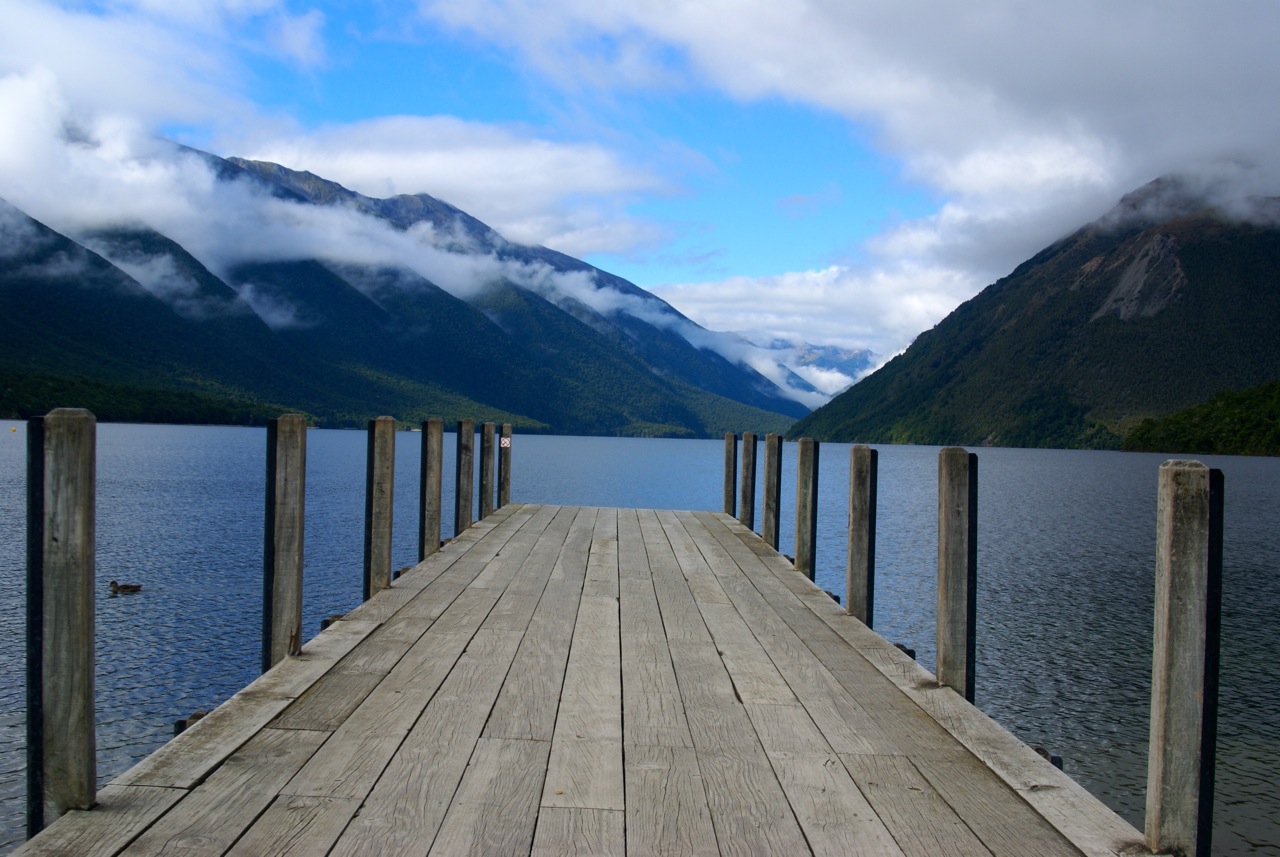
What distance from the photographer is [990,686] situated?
11.8m

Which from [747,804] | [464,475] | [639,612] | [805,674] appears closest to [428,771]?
[747,804]

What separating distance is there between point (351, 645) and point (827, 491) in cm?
4464

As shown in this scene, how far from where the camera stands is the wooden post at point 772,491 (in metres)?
9.94

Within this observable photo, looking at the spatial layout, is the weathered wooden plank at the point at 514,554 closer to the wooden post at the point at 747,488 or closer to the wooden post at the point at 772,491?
the wooden post at the point at 772,491

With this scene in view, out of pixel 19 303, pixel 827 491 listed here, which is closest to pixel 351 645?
pixel 827 491

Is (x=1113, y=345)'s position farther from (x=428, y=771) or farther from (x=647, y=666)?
(x=428, y=771)

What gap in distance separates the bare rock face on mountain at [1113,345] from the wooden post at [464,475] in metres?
145

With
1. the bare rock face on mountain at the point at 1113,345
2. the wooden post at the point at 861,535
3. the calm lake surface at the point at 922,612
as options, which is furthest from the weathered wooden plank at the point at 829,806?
the bare rock face on mountain at the point at 1113,345

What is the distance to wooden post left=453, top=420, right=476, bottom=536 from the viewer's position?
9.96 meters

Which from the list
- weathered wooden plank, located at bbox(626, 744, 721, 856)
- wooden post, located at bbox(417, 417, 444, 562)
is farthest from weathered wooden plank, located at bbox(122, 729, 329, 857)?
wooden post, located at bbox(417, 417, 444, 562)

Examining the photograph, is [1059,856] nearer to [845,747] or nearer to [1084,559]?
[845,747]

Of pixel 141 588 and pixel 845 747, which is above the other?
pixel 845 747

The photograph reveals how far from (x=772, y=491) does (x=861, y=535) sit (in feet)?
13.8

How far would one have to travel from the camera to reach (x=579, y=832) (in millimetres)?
2684
